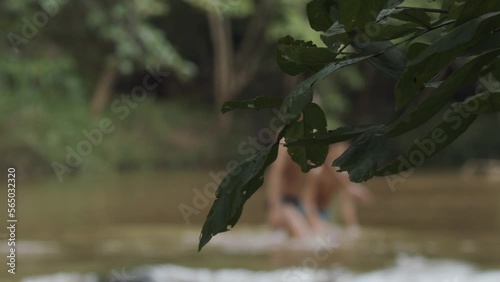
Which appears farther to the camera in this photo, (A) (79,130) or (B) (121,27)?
(A) (79,130)

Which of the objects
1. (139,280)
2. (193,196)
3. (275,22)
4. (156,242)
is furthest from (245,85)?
(139,280)

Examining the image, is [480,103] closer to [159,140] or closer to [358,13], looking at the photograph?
[358,13]

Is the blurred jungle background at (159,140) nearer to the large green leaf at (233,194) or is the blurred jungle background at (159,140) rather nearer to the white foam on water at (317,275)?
the white foam on water at (317,275)

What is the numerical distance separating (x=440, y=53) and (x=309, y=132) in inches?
11.6

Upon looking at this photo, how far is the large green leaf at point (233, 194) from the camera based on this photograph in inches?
46.5

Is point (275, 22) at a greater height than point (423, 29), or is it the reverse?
point (275, 22)

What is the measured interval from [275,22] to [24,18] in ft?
24.6

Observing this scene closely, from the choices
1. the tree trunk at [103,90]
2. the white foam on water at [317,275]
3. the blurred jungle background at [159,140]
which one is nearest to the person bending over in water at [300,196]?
the blurred jungle background at [159,140]

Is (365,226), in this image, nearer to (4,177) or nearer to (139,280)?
(139,280)

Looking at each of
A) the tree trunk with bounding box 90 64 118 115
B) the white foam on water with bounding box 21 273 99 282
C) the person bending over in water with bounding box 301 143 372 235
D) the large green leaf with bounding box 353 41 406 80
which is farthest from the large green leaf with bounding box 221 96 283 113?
the tree trunk with bounding box 90 64 118 115

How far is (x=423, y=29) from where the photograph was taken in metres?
1.19

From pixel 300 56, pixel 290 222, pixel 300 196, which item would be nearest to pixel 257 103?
pixel 300 56

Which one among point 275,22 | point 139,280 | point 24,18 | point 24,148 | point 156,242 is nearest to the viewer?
point 139,280

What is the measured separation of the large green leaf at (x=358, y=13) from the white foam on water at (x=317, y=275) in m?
5.25
